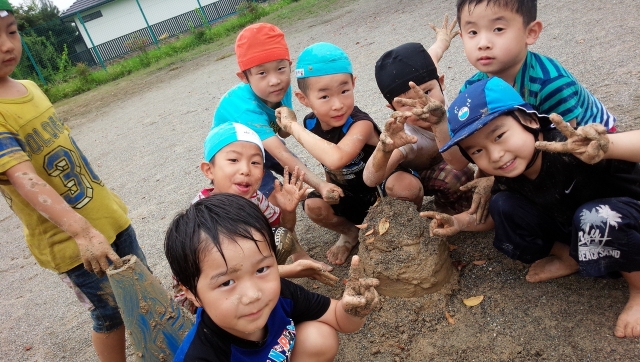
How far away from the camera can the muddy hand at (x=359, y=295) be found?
159 centimetres

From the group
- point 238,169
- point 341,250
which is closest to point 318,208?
point 341,250

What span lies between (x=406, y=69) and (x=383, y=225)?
87 centimetres

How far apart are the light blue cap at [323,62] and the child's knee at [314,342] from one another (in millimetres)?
1413

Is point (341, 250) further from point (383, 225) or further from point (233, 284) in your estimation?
point (233, 284)

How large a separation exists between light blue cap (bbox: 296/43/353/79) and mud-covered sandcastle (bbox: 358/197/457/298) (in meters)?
0.84

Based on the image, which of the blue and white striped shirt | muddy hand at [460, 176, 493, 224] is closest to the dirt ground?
muddy hand at [460, 176, 493, 224]

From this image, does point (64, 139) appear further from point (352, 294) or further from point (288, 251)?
point (352, 294)

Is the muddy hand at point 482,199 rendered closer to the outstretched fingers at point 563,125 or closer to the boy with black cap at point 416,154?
the boy with black cap at point 416,154

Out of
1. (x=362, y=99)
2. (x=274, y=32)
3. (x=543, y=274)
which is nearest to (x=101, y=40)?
(x=362, y=99)

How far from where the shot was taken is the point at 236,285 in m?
1.52

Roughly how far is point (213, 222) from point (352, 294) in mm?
545

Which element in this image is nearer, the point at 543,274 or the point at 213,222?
the point at 213,222

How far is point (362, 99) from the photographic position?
5527mm

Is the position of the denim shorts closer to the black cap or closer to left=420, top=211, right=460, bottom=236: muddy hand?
left=420, top=211, right=460, bottom=236: muddy hand
